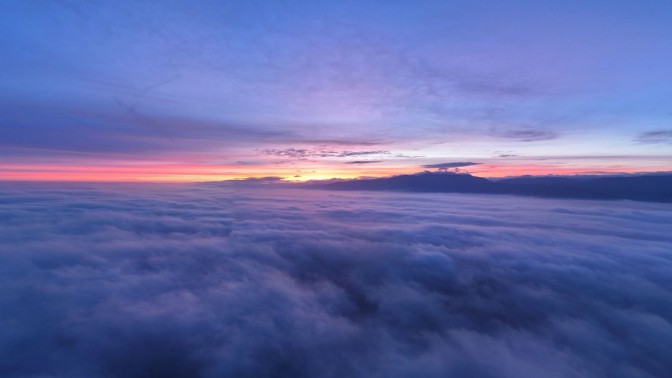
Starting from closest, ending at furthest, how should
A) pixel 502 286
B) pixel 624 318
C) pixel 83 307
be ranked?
pixel 83 307, pixel 624 318, pixel 502 286

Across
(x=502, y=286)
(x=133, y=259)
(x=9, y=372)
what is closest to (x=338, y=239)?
(x=502, y=286)

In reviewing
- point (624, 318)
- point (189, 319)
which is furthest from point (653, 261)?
point (189, 319)

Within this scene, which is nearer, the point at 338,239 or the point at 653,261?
the point at 653,261

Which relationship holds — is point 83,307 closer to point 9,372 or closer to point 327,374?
point 9,372

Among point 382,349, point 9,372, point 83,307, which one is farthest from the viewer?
point 83,307

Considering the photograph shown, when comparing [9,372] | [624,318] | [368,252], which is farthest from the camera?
[368,252]

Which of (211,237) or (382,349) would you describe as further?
(211,237)

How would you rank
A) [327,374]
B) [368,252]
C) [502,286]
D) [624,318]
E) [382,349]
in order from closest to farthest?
[327,374], [382,349], [624,318], [502,286], [368,252]

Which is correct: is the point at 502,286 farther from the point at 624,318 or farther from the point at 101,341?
the point at 101,341

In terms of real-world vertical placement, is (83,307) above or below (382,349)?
above

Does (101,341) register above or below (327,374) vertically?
above
